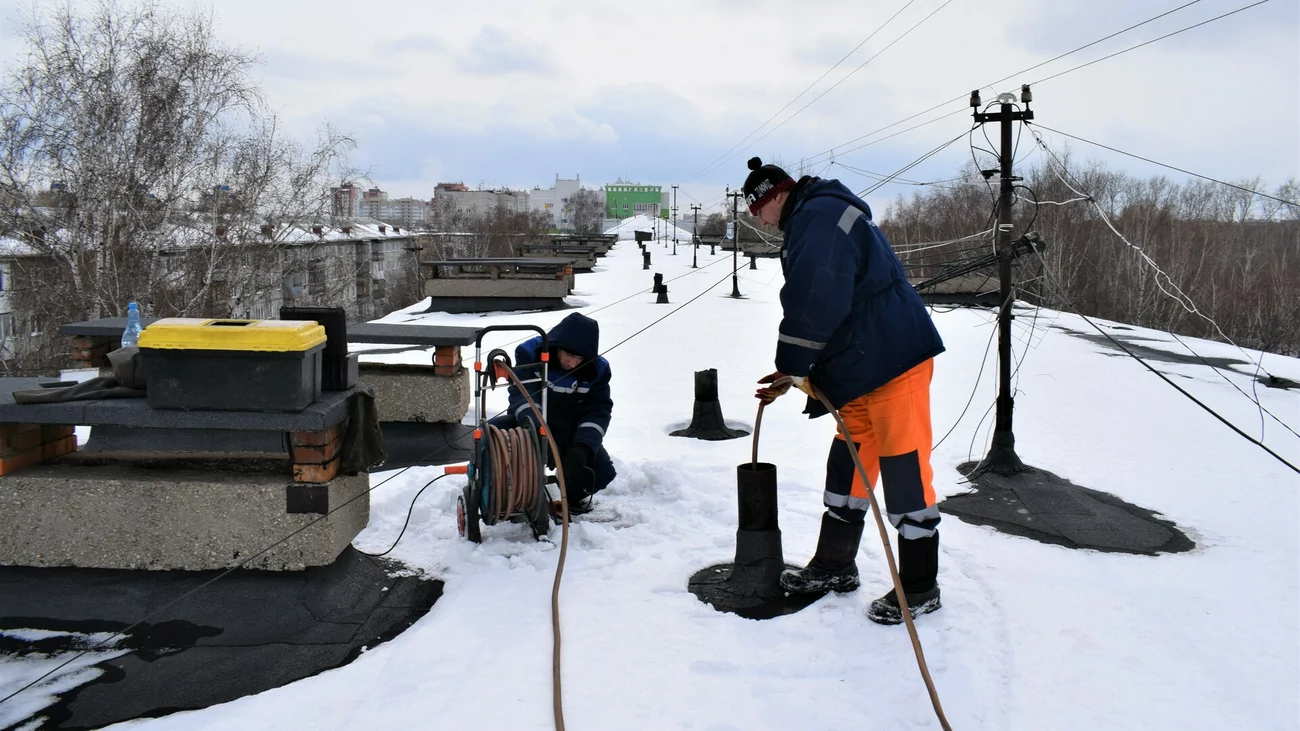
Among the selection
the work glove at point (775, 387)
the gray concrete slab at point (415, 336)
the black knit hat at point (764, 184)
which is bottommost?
the gray concrete slab at point (415, 336)

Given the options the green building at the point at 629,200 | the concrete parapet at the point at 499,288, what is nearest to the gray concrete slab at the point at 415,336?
the concrete parapet at the point at 499,288

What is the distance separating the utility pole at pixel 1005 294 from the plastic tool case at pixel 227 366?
455cm

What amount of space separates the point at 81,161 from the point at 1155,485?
19375 millimetres

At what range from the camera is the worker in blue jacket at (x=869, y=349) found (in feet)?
11.1

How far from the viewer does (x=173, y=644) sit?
129 inches

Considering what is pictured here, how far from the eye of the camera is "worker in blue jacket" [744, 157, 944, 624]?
3396 mm

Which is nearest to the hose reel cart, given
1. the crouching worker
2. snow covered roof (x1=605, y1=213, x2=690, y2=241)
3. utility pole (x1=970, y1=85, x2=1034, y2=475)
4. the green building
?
the crouching worker

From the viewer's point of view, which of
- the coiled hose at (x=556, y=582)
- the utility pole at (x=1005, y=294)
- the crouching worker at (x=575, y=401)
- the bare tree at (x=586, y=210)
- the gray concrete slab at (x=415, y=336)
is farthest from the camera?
the bare tree at (x=586, y=210)

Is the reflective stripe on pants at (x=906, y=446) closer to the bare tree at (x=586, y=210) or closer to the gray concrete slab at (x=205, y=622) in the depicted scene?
the gray concrete slab at (x=205, y=622)

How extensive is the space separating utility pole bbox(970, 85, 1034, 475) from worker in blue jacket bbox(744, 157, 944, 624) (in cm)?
268

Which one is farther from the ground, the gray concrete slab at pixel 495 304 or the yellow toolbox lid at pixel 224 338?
the yellow toolbox lid at pixel 224 338

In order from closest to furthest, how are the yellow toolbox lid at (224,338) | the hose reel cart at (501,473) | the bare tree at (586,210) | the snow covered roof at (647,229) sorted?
the yellow toolbox lid at (224,338)
the hose reel cart at (501,473)
the snow covered roof at (647,229)
the bare tree at (586,210)

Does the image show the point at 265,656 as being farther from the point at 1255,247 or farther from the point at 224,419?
the point at 1255,247

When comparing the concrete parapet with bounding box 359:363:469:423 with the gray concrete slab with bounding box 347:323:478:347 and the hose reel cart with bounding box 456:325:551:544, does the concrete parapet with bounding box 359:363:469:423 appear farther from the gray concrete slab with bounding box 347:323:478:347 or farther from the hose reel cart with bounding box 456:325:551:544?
the hose reel cart with bounding box 456:325:551:544
